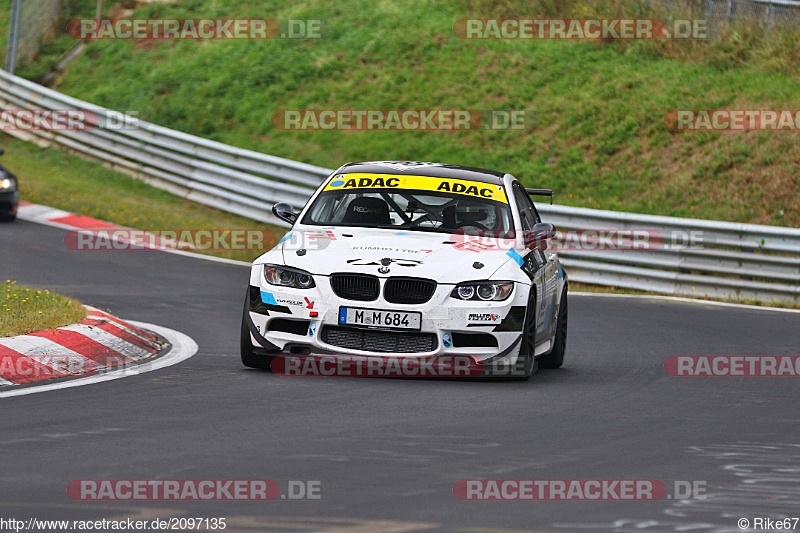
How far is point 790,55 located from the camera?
2406 cm

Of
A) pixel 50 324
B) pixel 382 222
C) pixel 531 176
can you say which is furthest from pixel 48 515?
pixel 531 176

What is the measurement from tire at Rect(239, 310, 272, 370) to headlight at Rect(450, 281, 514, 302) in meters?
1.40

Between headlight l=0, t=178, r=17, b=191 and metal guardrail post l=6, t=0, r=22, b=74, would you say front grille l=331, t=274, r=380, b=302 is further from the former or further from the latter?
metal guardrail post l=6, t=0, r=22, b=74

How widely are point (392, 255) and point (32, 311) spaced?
9.64 ft

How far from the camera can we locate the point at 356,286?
8.83 meters

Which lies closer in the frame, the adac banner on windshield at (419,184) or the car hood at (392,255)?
the car hood at (392,255)

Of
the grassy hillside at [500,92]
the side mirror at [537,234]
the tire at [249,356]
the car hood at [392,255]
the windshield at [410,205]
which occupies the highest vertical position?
the grassy hillside at [500,92]

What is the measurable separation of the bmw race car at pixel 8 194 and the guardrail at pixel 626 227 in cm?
384

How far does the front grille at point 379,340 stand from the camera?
28.7ft

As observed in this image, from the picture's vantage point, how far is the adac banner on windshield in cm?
1023

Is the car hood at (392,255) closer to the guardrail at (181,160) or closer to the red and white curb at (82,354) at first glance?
the red and white curb at (82,354)

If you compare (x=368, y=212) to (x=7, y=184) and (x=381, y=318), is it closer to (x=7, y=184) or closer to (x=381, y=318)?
(x=381, y=318)

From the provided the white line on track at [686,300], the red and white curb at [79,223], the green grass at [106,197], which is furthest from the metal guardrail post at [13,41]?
the white line on track at [686,300]

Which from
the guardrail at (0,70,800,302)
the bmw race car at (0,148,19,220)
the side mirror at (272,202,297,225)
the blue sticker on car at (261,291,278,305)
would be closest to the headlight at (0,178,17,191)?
the bmw race car at (0,148,19,220)
